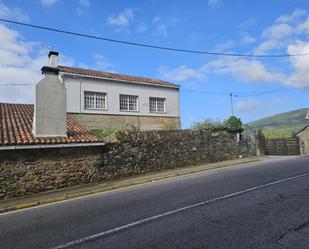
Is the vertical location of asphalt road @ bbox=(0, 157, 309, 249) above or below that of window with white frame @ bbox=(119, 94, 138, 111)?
below

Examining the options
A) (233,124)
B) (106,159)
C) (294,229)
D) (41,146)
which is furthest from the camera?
(233,124)

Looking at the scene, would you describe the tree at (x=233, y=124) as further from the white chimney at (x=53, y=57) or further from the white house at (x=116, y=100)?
the white chimney at (x=53, y=57)

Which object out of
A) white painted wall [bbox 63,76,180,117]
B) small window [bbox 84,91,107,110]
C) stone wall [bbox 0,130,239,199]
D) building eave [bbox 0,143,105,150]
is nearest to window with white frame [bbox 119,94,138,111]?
white painted wall [bbox 63,76,180,117]

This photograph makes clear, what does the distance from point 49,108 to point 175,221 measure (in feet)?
31.6

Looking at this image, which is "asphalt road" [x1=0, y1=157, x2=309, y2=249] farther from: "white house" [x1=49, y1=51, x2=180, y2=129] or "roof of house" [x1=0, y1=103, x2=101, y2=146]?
"white house" [x1=49, y1=51, x2=180, y2=129]

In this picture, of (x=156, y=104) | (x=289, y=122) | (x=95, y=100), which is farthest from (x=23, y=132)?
(x=289, y=122)

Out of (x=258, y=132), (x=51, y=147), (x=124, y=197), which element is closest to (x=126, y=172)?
(x=51, y=147)

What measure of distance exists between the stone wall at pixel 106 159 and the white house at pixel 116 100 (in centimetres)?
649

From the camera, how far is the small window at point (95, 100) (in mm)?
23828

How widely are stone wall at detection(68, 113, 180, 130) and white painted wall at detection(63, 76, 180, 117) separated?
0.30 meters

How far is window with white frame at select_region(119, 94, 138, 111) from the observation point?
25.9m

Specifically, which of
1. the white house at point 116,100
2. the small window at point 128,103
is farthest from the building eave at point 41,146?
the small window at point 128,103

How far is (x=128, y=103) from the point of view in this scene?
26.2m

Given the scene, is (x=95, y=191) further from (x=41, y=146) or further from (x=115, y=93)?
(x=115, y=93)
